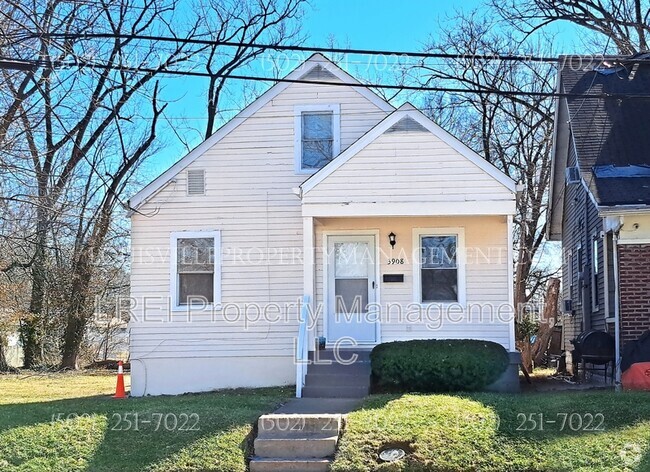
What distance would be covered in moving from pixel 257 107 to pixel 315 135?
1229 millimetres

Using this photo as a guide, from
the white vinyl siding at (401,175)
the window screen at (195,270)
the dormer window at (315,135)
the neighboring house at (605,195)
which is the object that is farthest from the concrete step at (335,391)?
the dormer window at (315,135)

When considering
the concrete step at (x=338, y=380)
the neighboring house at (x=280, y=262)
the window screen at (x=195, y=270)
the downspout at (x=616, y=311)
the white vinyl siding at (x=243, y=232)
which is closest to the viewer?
the concrete step at (x=338, y=380)

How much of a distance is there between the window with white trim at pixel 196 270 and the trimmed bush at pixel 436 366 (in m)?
3.88

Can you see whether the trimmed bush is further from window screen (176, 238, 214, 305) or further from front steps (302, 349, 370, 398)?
window screen (176, 238, 214, 305)

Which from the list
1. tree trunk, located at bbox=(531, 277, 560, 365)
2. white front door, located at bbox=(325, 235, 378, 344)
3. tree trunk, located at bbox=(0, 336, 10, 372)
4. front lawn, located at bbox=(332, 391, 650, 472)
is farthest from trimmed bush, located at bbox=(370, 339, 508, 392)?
tree trunk, located at bbox=(0, 336, 10, 372)

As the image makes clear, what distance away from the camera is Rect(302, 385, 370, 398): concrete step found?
11.9m

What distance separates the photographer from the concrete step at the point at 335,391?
1189 cm

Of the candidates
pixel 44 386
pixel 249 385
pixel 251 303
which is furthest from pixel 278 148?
pixel 44 386

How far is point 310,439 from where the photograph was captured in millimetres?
9008

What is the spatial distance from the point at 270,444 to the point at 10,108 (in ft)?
→ 29.6

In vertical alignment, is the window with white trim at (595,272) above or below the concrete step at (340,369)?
above

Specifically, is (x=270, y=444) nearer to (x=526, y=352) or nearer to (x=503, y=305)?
(x=503, y=305)

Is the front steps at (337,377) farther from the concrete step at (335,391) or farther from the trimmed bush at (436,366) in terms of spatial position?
the trimmed bush at (436,366)

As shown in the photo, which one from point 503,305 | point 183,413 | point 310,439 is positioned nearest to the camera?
point 310,439
